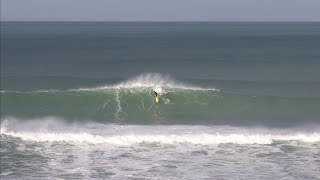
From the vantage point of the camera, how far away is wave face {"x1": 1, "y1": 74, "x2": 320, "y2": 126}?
26344 mm

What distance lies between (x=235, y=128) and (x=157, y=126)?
416cm

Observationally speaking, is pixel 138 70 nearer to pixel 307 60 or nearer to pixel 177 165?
pixel 307 60

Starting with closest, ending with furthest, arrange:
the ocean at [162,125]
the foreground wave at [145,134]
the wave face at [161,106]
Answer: the ocean at [162,125] → the foreground wave at [145,134] → the wave face at [161,106]

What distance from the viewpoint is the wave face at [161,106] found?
26.3 m

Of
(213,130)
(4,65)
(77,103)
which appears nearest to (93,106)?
(77,103)

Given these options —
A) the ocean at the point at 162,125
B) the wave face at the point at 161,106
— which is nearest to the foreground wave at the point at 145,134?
the ocean at the point at 162,125

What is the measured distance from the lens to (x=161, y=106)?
29266 millimetres

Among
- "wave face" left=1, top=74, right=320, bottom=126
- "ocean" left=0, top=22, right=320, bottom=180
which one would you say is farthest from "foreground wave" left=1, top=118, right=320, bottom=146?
"wave face" left=1, top=74, right=320, bottom=126

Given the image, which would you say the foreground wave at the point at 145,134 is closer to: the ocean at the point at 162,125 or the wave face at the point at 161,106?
the ocean at the point at 162,125

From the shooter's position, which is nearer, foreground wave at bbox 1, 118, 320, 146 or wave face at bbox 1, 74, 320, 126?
foreground wave at bbox 1, 118, 320, 146

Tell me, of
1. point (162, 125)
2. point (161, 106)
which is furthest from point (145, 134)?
point (161, 106)

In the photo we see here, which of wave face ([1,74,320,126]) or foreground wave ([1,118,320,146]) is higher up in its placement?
wave face ([1,74,320,126])

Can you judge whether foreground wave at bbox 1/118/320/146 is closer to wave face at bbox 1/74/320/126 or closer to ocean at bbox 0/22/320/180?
ocean at bbox 0/22/320/180

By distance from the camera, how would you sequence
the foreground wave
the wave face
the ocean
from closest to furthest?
the ocean, the foreground wave, the wave face
